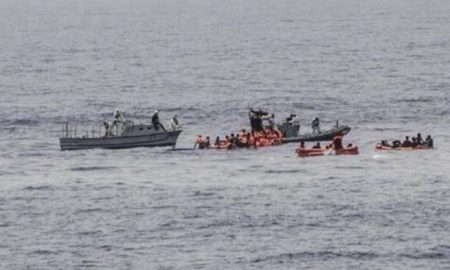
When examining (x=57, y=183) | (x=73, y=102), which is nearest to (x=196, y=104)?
(x=73, y=102)

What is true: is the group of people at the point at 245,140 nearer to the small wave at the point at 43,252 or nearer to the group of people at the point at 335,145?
the group of people at the point at 335,145

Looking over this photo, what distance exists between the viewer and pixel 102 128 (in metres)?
159

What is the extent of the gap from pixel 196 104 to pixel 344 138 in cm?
3555

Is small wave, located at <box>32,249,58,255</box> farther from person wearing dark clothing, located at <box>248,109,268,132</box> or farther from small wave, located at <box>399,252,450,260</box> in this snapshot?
person wearing dark clothing, located at <box>248,109,268,132</box>

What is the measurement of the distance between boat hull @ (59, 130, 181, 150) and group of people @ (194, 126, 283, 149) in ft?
7.87

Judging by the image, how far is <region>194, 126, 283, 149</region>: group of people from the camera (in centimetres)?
14125

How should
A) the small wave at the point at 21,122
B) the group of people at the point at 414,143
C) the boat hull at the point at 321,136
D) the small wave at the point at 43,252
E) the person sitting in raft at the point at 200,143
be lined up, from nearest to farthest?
the small wave at the point at 43,252, the group of people at the point at 414,143, the person sitting in raft at the point at 200,143, the boat hull at the point at 321,136, the small wave at the point at 21,122

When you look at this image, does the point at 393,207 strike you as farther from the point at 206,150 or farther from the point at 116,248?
the point at 206,150

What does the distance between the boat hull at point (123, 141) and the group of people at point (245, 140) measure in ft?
7.87

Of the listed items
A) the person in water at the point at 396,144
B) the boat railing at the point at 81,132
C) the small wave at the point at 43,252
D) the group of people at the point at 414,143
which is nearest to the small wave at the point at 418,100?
the boat railing at the point at 81,132

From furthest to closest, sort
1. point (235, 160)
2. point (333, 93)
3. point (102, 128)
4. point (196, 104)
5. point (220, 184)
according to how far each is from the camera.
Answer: point (333, 93)
point (196, 104)
point (102, 128)
point (235, 160)
point (220, 184)

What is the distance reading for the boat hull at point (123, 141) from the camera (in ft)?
469

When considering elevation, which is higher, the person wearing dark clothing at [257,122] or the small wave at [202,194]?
the person wearing dark clothing at [257,122]

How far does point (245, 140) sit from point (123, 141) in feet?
31.3
